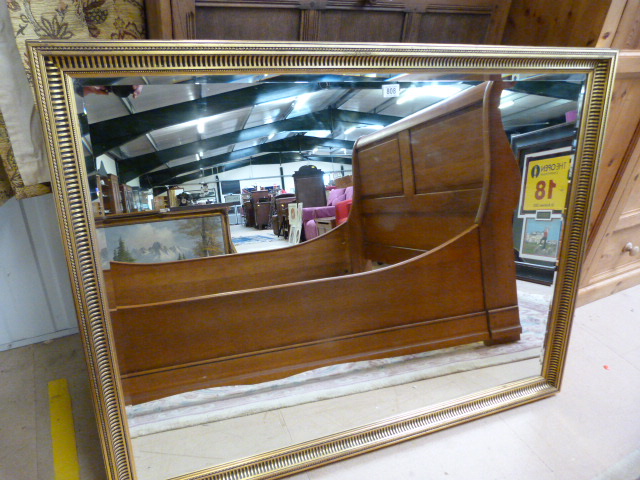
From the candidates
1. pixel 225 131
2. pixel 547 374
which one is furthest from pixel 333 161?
pixel 547 374

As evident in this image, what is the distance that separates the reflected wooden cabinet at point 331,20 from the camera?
0.80 m

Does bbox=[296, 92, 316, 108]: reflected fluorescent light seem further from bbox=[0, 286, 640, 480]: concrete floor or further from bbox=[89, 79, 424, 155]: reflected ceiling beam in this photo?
bbox=[0, 286, 640, 480]: concrete floor

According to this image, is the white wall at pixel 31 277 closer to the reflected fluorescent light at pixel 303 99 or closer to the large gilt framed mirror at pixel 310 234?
the large gilt framed mirror at pixel 310 234

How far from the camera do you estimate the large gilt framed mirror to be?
0.57 m

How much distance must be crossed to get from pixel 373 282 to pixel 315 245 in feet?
0.73

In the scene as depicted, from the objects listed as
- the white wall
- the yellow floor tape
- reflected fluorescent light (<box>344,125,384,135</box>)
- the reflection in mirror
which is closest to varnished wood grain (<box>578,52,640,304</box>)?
the reflection in mirror

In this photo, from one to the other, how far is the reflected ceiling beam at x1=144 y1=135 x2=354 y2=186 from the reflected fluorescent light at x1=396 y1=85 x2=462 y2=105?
0.60ft

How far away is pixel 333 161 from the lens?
869mm

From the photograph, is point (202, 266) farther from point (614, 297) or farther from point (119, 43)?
point (614, 297)

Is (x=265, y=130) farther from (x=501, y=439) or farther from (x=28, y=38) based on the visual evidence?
(x=501, y=439)

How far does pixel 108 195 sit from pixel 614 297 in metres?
2.07

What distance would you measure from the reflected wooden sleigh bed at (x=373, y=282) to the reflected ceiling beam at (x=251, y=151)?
0.32 feet

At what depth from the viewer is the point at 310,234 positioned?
98 cm

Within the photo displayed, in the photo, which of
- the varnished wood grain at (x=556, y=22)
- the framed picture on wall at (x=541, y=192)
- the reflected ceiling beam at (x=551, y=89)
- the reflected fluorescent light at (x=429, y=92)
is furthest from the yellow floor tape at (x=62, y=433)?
the varnished wood grain at (x=556, y=22)
